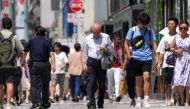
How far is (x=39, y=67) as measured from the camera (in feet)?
74.2

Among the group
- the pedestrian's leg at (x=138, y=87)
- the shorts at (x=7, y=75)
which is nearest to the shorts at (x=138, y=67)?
the pedestrian's leg at (x=138, y=87)

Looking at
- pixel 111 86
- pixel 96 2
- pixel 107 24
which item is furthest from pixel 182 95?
pixel 96 2

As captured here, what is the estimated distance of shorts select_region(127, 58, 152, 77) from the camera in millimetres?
21594

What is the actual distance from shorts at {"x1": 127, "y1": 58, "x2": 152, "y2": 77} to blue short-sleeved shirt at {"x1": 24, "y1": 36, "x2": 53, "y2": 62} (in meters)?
2.12

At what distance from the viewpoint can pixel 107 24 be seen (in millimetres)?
54094

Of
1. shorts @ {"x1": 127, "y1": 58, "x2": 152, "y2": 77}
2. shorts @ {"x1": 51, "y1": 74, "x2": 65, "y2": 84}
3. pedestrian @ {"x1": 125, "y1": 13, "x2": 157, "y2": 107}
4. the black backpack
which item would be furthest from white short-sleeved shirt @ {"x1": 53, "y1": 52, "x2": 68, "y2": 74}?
the black backpack

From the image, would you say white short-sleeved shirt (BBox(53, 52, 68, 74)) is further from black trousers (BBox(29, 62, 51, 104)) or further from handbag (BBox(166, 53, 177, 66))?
handbag (BBox(166, 53, 177, 66))

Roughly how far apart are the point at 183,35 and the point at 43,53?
319 centimetres

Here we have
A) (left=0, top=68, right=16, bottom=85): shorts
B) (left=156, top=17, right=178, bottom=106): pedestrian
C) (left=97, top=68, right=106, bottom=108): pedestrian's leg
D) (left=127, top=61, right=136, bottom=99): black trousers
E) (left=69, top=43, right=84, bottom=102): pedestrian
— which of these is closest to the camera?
(left=0, top=68, right=16, bottom=85): shorts

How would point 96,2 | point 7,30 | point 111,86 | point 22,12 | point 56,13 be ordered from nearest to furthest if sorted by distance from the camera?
1. point 7,30
2. point 111,86
3. point 96,2
4. point 56,13
5. point 22,12

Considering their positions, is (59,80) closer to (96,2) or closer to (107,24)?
(107,24)

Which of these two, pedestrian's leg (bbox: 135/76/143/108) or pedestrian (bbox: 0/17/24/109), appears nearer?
pedestrian (bbox: 0/17/24/109)

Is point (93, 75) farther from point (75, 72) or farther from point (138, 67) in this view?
point (75, 72)

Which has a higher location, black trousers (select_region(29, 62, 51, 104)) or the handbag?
the handbag
